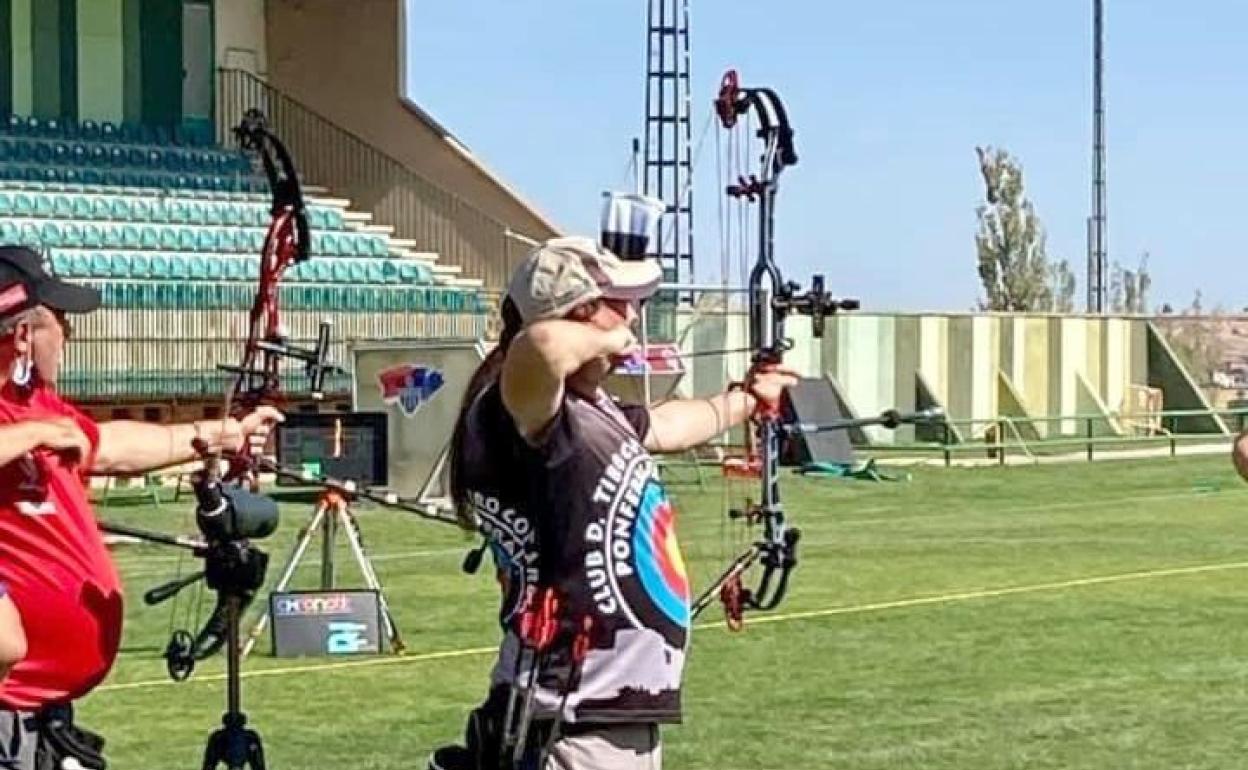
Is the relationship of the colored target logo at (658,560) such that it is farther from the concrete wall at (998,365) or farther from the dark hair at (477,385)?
the concrete wall at (998,365)

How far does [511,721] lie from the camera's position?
5.23 m

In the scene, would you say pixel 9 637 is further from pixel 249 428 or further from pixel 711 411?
pixel 249 428

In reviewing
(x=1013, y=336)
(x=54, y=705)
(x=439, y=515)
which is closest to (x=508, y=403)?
(x=54, y=705)

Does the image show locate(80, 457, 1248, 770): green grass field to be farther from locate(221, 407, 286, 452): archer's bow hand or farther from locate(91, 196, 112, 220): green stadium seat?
locate(91, 196, 112, 220): green stadium seat

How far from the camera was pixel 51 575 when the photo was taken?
5.71 metres

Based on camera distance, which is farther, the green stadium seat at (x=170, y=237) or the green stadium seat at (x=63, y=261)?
the green stadium seat at (x=170, y=237)

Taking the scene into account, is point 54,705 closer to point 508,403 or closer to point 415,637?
point 508,403

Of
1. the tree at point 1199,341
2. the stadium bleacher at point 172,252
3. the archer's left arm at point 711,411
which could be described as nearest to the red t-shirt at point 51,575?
the archer's left arm at point 711,411

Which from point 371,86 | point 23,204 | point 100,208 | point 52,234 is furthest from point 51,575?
point 371,86

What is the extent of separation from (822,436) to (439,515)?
2300cm

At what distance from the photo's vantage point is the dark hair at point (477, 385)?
527 centimetres

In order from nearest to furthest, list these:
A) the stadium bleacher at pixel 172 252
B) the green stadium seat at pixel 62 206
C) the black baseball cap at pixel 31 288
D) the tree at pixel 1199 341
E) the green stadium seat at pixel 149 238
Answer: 1. the black baseball cap at pixel 31 288
2. the stadium bleacher at pixel 172 252
3. the green stadium seat at pixel 62 206
4. the green stadium seat at pixel 149 238
5. the tree at pixel 1199 341

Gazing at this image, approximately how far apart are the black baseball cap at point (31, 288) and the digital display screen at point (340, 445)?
11.1m

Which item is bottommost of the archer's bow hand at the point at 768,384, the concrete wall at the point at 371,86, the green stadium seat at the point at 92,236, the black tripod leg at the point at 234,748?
the black tripod leg at the point at 234,748
